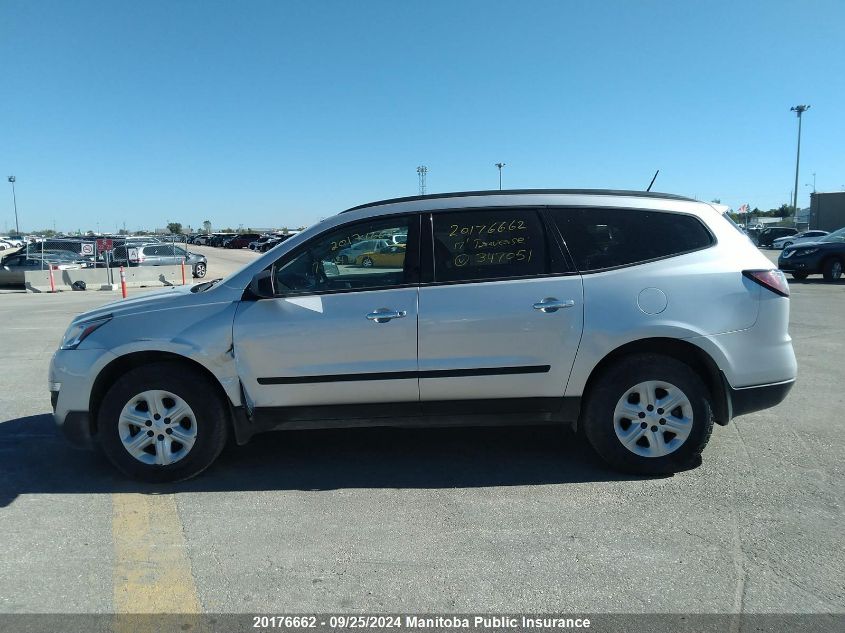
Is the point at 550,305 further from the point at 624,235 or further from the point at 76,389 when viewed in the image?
the point at 76,389

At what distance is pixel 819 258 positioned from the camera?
61.3 feet

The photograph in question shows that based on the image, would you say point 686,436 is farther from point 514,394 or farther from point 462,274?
point 462,274

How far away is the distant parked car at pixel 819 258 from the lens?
1859cm

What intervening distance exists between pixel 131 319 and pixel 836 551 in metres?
4.34

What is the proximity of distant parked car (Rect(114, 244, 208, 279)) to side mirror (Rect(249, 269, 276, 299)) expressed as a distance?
22624mm

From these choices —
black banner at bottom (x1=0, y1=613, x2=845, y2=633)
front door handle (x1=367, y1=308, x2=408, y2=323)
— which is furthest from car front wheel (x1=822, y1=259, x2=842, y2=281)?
black banner at bottom (x1=0, y1=613, x2=845, y2=633)

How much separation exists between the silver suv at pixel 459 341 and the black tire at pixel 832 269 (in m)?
16.9

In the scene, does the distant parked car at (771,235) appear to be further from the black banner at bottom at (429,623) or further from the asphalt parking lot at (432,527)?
the black banner at bottom at (429,623)

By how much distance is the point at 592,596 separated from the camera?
3021 mm

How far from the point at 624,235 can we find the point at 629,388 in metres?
1.04

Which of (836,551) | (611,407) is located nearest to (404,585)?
(611,407)

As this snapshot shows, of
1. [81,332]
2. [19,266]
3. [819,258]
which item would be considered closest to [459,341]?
→ [81,332]

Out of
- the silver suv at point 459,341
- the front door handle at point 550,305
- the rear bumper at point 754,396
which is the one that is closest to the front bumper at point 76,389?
the silver suv at point 459,341

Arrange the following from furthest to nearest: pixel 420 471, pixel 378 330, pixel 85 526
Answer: pixel 420 471 → pixel 378 330 → pixel 85 526
